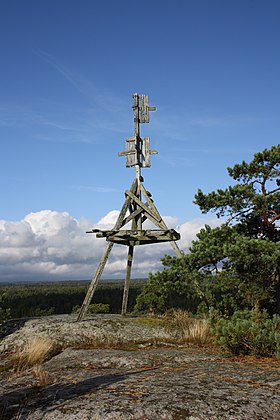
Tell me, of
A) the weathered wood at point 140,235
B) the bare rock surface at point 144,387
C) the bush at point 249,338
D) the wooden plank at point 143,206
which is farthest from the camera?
the wooden plank at point 143,206

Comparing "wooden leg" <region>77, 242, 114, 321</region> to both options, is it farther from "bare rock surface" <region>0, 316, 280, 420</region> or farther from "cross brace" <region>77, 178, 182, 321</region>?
"bare rock surface" <region>0, 316, 280, 420</region>

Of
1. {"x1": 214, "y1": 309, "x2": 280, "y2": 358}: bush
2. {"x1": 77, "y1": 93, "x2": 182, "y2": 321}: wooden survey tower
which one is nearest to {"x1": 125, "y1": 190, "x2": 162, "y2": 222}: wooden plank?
{"x1": 77, "y1": 93, "x2": 182, "y2": 321}: wooden survey tower

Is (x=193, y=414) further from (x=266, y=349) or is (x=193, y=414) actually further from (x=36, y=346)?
(x=36, y=346)

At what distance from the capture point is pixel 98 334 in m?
9.41

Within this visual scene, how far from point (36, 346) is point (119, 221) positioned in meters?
4.56

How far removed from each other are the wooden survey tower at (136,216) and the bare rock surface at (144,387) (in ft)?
11.5

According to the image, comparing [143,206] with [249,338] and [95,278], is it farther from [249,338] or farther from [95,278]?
[249,338]

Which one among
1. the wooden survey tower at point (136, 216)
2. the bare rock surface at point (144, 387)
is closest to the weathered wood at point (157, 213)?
the wooden survey tower at point (136, 216)

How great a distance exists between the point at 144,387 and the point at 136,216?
703cm

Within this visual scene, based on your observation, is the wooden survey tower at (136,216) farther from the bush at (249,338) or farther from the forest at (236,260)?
the bush at (249,338)

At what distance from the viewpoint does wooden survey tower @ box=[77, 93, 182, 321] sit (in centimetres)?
1047

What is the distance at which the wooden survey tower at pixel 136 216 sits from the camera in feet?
34.3

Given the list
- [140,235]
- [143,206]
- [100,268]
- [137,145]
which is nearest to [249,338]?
[140,235]

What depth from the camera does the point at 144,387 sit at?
480cm
